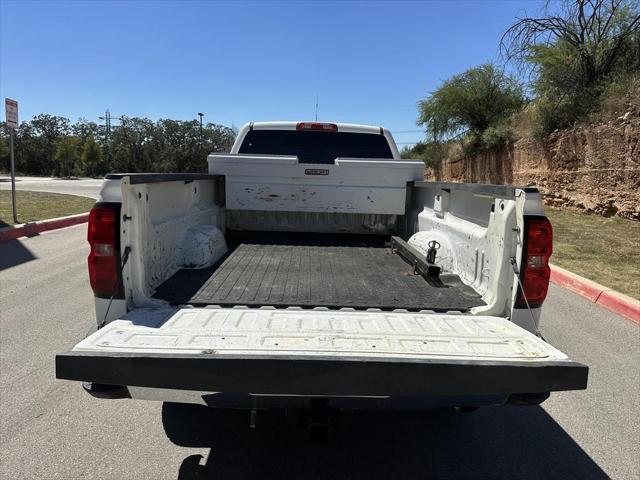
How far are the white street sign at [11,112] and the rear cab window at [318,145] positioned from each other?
30.6 feet

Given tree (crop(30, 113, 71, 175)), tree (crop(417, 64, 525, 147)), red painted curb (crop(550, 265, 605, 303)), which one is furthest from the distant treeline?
red painted curb (crop(550, 265, 605, 303))

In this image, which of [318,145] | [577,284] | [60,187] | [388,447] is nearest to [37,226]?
[318,145]

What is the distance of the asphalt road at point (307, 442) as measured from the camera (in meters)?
2.78

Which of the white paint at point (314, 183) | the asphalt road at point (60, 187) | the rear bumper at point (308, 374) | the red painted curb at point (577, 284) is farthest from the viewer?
the asphalt road at point (60, 187)

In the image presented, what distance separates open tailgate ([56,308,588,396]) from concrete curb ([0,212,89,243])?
1012 centimetres

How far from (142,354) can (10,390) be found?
2.26 m

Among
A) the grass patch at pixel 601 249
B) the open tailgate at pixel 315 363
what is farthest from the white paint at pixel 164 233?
the grass patch at pixel 601 249

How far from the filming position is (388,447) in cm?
306

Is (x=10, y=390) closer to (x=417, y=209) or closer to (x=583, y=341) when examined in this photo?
(x=417, y=209)

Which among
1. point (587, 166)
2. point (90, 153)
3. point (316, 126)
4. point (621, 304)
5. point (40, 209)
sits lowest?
point (621, 304)

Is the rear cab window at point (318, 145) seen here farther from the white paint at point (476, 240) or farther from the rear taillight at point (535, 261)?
the rear taillight at point (535, 261)

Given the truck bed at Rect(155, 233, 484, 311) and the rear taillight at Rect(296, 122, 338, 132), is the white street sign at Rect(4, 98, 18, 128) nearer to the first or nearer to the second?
the rear taillight at Rect(296, 122, 338, 132)

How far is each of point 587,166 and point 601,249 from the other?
6548 mm

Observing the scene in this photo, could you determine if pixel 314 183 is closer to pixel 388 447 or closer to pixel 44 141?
pixel 388 447
